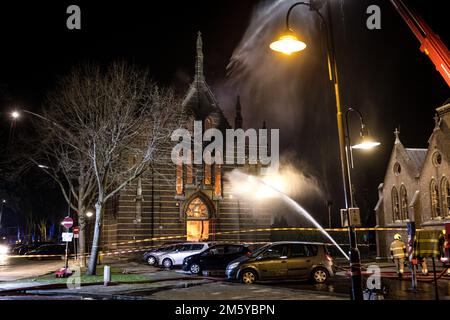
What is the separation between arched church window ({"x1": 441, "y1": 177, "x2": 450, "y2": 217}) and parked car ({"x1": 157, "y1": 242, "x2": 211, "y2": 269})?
53.2 feet

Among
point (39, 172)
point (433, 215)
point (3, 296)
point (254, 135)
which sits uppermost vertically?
point (254, 135)

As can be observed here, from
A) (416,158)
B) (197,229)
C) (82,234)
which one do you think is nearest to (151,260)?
(82,234)

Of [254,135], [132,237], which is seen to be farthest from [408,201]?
[132,237]

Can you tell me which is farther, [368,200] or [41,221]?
[368,200]

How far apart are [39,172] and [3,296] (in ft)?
63.2

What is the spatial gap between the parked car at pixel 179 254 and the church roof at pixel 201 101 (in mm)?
16946

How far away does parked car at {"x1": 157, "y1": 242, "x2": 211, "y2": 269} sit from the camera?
94.8 ft

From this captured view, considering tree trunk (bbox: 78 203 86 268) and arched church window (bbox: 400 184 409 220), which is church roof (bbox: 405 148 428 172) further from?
tree trunk (bbox: 78 203 86 268)

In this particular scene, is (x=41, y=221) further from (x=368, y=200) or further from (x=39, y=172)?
(x=368, y=200)

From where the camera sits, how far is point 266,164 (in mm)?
43500

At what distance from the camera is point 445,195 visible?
30.2 meters

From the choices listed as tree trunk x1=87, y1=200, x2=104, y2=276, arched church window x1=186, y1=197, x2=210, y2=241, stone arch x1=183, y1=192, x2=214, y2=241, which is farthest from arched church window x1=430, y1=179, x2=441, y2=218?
tree trunk x1=87, y1=200, x2=104, y2=276

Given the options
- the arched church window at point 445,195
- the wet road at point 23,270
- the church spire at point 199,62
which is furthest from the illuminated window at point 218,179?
the arched church window at point 445,195

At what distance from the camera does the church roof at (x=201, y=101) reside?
43812 millimetres
